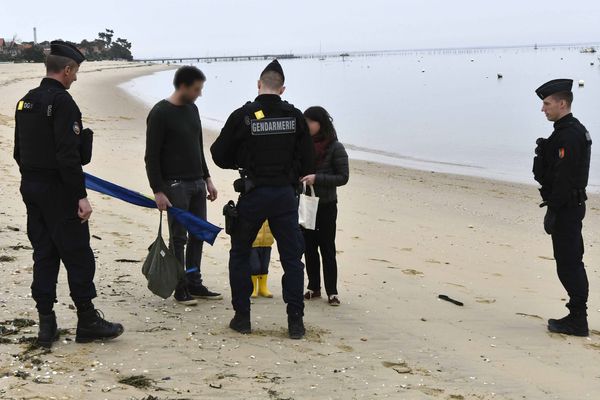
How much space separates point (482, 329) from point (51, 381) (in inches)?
124

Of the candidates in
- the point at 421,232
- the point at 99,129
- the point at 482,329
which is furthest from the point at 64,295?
the point at 99,129

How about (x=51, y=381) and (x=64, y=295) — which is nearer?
(x=51, y=381)

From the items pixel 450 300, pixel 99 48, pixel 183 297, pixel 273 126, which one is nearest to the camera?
pixel 273 126

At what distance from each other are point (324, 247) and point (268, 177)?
1.33m

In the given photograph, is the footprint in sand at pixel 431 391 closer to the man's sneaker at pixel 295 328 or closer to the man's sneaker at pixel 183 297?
the man's sneaker at pixel 295 328

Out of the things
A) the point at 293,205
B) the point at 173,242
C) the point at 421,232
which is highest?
the point at 293,205

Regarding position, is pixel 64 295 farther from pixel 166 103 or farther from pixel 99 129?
A: pixel 99 129

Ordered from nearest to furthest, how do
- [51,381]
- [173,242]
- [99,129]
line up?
[51,381]
[173,242]
[99,129]

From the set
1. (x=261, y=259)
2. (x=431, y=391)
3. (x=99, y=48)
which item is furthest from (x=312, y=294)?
(x=99, y=48)

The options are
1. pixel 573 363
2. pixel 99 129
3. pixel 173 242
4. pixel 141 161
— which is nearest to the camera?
pixel 573 363

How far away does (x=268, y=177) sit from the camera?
14.7 feet

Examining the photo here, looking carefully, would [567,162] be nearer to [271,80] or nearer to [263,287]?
[271,80]

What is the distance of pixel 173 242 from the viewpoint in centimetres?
521

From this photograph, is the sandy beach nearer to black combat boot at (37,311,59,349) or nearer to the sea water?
black combat boot at (37,311,59,349)
